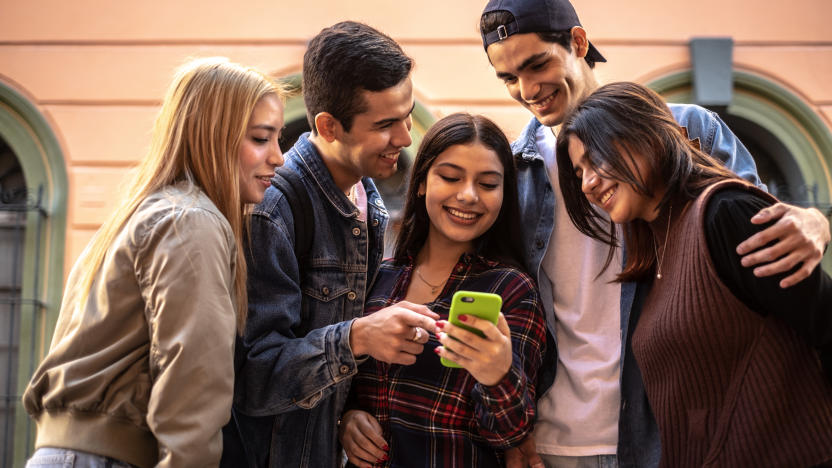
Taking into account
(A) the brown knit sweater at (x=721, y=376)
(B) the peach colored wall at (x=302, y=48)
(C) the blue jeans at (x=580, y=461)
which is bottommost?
(C) the blue jeans at (x=580, y=461)

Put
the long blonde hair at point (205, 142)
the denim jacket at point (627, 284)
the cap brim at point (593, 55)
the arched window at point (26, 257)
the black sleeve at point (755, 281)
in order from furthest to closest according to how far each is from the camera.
Result: the arched window at point (26, 257) → the cap brim at point (593, 55) → the denim jacket at point (627, 284) → the long blonde hair at point (205, 142) → the black sleeve at point (755, 281)

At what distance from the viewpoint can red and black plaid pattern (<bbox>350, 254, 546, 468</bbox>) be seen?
225cm

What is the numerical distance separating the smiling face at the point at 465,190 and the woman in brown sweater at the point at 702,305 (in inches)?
13.1

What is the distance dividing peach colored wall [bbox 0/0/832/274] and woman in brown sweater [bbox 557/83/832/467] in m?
3.54

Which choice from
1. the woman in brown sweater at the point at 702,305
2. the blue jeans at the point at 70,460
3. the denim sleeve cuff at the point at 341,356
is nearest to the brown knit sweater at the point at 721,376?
the woman in brown sweater at the point at 702,305

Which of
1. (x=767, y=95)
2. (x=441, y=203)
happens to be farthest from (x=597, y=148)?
(x=767, y=95)

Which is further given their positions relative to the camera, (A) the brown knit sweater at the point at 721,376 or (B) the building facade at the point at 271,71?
(B) the building facade at the point at 271,71

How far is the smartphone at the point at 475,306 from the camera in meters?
2.02

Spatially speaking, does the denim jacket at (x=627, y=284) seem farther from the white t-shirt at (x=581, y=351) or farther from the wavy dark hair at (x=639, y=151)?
the wavy dark hair at (x=639, y=151)

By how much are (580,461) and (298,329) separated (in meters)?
0.97

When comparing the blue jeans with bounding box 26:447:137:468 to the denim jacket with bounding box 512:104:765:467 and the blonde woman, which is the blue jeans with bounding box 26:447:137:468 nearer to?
the blonde woman

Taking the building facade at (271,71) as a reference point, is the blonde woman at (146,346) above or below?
below

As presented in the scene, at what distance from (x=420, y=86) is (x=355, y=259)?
11.0 feet

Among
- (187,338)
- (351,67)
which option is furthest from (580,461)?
(351,67)
